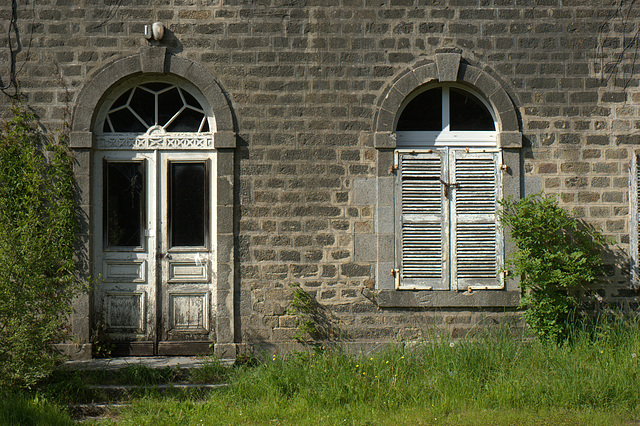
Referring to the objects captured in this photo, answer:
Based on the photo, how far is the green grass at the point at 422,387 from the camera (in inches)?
194

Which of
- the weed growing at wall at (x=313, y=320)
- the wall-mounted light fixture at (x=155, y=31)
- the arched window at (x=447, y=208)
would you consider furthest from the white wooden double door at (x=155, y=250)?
the arched window at (x=447, y=208)

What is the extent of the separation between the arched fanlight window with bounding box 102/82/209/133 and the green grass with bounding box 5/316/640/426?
279 centimetres

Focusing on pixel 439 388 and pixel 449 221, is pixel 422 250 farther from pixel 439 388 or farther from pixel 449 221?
pixel 439 388

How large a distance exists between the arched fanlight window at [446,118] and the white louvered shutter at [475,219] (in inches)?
9.2

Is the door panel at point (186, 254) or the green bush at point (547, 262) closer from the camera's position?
the green bush at point (547, 262)

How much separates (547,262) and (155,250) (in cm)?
440

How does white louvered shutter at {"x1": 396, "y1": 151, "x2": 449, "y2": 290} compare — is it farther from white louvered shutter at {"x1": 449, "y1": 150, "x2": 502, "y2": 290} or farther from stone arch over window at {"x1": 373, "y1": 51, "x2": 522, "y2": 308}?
white louvered shutter at {"x1": 449, "y1": 150, "x2": 502, "y2": 290}

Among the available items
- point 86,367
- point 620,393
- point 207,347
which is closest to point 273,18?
point 207,347

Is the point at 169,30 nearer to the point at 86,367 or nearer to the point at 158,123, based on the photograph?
the point at 158,123

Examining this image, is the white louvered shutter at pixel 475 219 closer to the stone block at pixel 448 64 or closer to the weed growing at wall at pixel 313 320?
the stone block at pixel 448 64

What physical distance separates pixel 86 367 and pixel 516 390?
442 centimetres

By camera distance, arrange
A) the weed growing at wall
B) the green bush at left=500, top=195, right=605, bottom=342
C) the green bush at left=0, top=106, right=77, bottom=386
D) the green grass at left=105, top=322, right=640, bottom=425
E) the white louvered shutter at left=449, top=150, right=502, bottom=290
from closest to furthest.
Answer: the green grass at left=105, top=322, right=640, bottom=425 < the green bush at left=0, top=106, right=77, bottom=386 < the green bush at left=500, top=195, right=605, bottom=342 < the weed growing at wall < the white louvered shutter at left=449, top=150, right=502, bottom=290

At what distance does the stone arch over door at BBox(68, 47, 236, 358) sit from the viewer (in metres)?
6.08

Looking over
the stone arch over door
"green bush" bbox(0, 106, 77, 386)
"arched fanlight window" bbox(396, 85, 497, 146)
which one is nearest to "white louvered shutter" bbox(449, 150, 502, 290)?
"arched fanlight window" bbox(396, 85, 497, 146)
